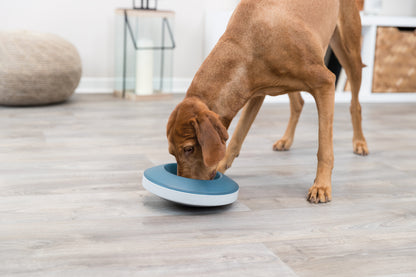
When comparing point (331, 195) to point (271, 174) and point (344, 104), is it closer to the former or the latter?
point (271, 174)

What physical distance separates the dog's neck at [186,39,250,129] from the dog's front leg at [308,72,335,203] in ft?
1.02

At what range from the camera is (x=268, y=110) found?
3816mm

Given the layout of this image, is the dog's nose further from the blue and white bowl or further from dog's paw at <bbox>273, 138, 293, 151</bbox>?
dog's paw at <bbox>273, 138, 293, 151</bbox>

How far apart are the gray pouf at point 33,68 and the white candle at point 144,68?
0.59 m

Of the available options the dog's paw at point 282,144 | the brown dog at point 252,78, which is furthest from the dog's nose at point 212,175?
the dog's paw at point 282,144

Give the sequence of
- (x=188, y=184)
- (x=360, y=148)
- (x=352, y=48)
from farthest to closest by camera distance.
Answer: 1. (x=360, y=148)
2. (x=352, y=48)
3. (x=188, y=184)

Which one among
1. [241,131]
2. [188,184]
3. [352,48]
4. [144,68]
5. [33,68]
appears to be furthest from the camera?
[144,68]

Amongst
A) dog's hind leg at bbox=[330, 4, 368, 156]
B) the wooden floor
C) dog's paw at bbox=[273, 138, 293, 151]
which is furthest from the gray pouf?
dog's hind leg at bbox=[330, 4, 368, 156]

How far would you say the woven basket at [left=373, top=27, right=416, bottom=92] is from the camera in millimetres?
4379

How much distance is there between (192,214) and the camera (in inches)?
63.8

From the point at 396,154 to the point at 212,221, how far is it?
4.48ft

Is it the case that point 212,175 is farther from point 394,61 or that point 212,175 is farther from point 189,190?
point 394,61

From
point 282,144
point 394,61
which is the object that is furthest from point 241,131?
point 394,61

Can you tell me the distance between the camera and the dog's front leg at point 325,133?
1.82 metres
